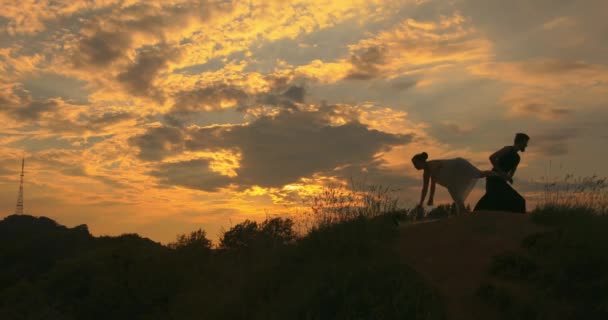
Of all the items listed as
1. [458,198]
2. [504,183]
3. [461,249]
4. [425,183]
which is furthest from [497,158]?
[461,249]

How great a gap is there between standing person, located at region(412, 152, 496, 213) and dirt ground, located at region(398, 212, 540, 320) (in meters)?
0.67

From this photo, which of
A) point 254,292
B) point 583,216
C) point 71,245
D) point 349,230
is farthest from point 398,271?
point 71,245

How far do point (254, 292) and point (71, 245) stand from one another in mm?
38532

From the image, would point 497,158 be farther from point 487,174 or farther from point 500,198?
point 500,198

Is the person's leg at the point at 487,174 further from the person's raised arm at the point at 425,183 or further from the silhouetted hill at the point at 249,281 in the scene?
the silhouetted hill at the point at 249,281

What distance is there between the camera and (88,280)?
20906 mm

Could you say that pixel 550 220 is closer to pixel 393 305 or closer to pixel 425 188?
pixel 425 188

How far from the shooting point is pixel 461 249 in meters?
10.4

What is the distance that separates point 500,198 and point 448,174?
1394 mm

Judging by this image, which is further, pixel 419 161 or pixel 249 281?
pixel 419 161

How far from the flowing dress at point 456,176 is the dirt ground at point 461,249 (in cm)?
67

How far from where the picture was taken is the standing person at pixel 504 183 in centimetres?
1200

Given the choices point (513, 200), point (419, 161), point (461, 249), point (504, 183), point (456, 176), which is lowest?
point (461, 249)

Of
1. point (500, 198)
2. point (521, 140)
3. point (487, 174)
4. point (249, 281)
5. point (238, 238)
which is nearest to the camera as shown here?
point (249, 281)
